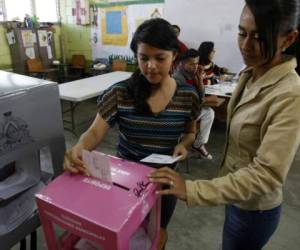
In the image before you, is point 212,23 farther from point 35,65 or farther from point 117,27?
point 35,65

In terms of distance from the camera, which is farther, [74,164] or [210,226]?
[210,226]

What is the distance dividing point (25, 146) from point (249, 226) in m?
0.76

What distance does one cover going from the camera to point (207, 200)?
0.67 meters

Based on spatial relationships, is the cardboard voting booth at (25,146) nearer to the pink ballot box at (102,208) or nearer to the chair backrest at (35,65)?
the pink ballot box at (102,208)

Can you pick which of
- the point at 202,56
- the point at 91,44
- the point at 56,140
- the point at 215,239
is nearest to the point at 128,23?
the point at 91,44

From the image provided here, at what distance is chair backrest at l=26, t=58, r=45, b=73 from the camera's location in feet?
16.1

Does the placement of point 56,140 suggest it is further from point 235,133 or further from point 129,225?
point 235,133

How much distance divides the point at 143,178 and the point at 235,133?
0.31 metres

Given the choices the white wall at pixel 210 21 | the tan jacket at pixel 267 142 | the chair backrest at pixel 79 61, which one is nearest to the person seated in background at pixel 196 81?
the white wall at pixel 210 21

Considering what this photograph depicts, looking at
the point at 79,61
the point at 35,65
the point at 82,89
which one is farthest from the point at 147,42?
the point at 79,61

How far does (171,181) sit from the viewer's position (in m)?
0.69

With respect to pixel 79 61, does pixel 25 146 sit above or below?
above

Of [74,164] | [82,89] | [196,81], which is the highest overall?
[74,164]

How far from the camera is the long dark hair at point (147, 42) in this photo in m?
0.98
